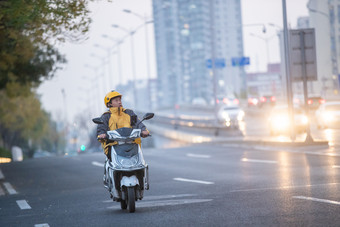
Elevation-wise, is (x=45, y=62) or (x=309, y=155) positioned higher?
(x=45, y=62)

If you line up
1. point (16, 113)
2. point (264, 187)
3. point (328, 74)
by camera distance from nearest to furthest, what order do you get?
point (264, 187), point (16, 113), point (328, 74)

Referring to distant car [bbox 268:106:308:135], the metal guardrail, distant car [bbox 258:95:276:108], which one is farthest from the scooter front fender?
distant car [bbox 258:95:276:108]

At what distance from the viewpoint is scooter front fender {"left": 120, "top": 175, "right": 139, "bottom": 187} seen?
10.3 m

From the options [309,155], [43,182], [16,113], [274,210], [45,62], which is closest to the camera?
[274,210]

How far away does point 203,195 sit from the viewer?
41.3ft

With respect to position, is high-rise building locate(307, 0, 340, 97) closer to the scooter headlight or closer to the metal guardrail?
the metal guardrail

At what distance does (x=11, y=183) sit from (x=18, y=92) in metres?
21.0

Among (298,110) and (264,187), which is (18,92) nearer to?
(298,110)

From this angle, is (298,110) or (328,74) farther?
(328,74)

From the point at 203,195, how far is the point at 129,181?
2543 mm

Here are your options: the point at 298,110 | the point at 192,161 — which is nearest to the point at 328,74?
the point at 298,110

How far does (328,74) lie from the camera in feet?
390

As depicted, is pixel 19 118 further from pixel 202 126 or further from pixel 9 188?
pixel 9 188

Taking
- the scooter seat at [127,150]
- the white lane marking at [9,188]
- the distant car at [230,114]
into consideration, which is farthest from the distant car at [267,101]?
the scooter seat at [127,150]
